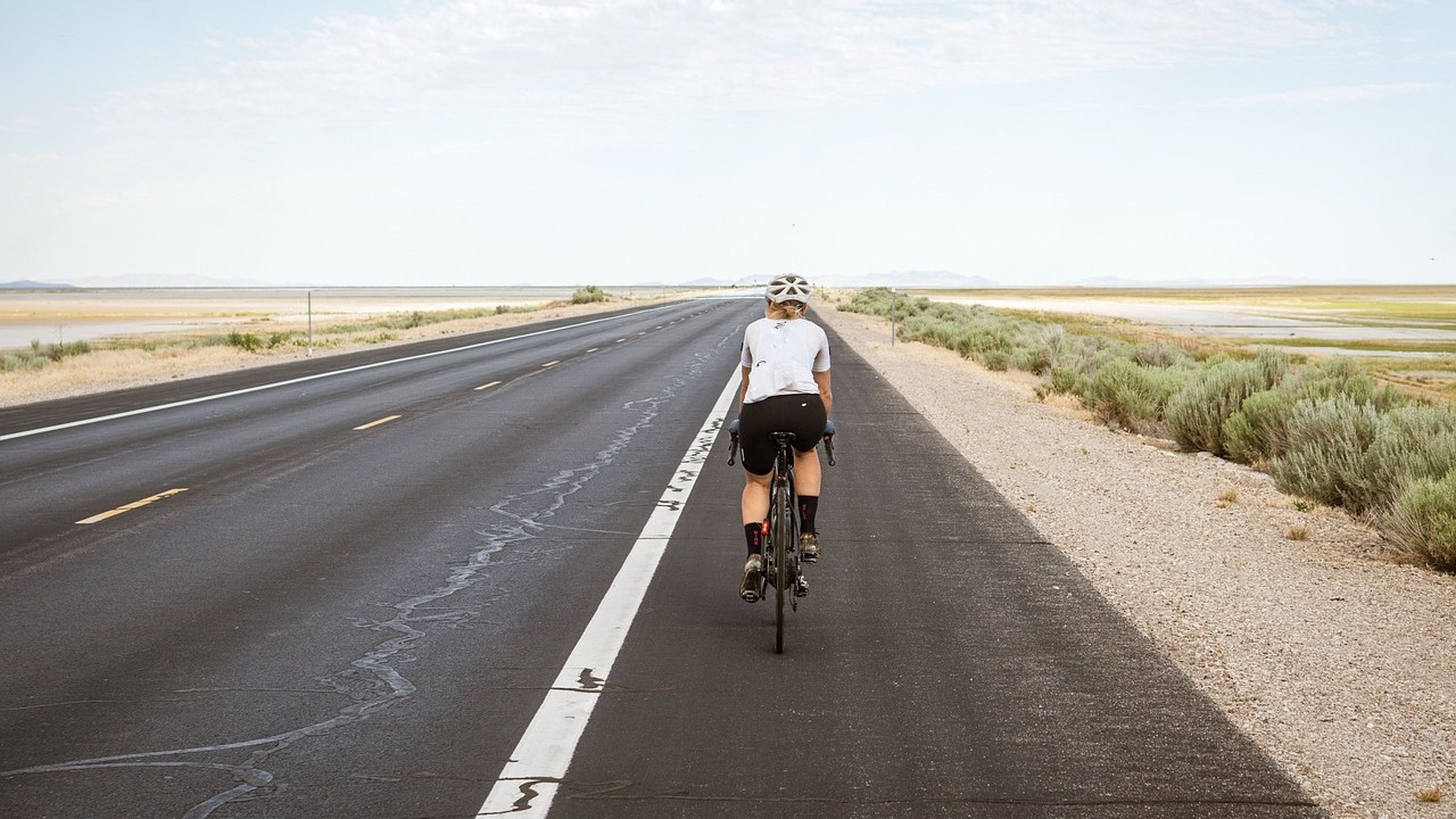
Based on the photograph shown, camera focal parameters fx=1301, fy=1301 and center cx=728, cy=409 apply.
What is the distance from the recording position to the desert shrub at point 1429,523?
9062mm

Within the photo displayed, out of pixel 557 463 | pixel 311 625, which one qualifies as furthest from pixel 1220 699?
pixel 557 463

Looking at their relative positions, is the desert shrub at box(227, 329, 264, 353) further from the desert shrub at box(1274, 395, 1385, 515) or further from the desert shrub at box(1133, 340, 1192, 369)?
the desert shrub at box(1274, 395, 1385, 515)

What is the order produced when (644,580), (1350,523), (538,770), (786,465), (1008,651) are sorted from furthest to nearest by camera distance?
(1350,523) → (644,580) → (786,465) → (1008,651) → (538,770)

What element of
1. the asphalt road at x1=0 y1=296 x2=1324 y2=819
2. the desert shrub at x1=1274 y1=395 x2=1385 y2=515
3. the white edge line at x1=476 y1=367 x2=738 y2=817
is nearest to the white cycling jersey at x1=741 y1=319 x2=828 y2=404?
the asphalt road at x1=0 y1=296 x2=1324 y2=819

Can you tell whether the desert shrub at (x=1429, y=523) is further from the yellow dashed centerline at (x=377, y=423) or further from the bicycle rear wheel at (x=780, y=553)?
the yellow dashed centerline at (x=377, y=423)

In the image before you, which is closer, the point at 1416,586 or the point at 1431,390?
the point at 1416,586

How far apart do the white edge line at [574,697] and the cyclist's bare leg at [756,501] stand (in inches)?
35.5

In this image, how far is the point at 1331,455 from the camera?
1254 centimetres

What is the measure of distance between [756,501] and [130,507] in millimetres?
6369

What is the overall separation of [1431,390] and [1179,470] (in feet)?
59.5

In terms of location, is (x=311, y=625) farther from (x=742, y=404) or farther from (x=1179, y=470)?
(x=1179, y=470)

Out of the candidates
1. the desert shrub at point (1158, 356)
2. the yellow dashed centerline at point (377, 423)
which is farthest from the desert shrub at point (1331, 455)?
the desert shrub at point (1158, 356)

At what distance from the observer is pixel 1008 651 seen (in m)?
6.68

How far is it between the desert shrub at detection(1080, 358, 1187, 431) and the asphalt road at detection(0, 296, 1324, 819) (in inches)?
279
